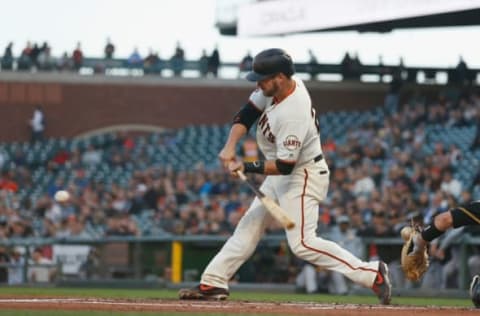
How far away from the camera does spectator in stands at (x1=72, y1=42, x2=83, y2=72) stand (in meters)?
35.5

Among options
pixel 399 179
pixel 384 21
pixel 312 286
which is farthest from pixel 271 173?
pixel 384 21

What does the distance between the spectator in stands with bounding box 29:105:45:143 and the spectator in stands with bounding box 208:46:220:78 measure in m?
4.65

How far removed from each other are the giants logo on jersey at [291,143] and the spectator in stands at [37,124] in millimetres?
27011

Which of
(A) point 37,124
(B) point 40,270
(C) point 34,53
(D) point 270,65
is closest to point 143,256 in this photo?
(B) point 40,270

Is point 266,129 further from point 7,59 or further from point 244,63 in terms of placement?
point 7,59

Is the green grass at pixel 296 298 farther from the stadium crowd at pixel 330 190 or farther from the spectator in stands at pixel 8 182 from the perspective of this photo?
the spectator in stands at pixel 8 182

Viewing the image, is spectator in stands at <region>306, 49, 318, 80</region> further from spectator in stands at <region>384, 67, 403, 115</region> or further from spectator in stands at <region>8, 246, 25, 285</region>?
spectator in stands at <region>8, 246, 25, 285</region>

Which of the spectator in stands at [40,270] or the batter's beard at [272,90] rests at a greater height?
the batter's beard at [272,90]

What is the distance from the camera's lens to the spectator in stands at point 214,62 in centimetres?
3554

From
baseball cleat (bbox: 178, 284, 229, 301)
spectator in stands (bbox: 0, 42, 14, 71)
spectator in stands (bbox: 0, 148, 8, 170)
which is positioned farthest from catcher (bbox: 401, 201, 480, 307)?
spectator in stands (bbox: 0, 42, 14, 71)

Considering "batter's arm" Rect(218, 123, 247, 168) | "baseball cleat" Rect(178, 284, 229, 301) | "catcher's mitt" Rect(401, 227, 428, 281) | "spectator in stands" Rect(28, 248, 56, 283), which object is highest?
"batter's arm" Rect(218, 123, 247, 168)

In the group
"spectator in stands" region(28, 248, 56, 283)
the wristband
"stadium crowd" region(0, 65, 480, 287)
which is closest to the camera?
the wristband

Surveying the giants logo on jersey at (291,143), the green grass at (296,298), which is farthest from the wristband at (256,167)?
the green grass at (296,298)

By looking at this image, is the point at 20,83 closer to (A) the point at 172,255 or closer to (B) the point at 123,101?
(B) the point at 123,101
